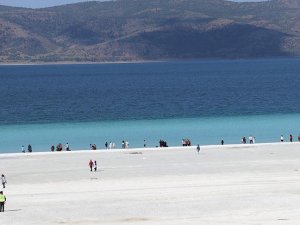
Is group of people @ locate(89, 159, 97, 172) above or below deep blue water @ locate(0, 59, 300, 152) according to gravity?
below

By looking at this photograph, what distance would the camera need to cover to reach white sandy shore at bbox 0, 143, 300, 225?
31213 mm

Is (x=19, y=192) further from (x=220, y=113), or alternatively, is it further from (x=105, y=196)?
(x=220, y=113)

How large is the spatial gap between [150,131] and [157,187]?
1231 inches

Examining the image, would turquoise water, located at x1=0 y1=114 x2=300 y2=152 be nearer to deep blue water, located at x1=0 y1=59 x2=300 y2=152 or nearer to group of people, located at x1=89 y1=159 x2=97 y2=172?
deep blue water, located at x1=0 y1=59 x2=300 y2=152

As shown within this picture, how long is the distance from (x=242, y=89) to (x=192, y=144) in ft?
248

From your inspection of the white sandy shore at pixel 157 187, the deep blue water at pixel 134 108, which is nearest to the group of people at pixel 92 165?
the white sandy shore at pixel 157 187

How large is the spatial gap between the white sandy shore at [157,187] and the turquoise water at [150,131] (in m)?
8.80

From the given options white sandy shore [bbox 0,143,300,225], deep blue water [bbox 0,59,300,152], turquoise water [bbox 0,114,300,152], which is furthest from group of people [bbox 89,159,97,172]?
deep blue water [bbox 0,59,300,152]

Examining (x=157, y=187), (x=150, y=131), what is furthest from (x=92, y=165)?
(x=150, y=131)

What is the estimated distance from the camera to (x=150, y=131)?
A: 69.1 m

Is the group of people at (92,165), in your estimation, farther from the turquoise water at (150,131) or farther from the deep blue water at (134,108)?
the deep blue water at (134,108)

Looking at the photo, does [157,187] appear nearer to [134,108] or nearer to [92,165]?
[92,165]

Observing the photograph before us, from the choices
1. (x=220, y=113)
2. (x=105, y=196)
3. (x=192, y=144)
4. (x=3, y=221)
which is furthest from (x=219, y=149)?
(x=220, y=113)

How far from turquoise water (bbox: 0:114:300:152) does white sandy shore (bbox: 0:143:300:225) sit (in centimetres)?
880
